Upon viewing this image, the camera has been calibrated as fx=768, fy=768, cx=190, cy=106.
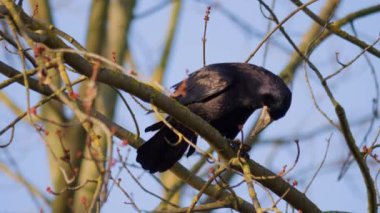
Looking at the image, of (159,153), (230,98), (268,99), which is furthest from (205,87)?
(159,153)

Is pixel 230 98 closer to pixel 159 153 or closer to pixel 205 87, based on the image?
pixel 205 87

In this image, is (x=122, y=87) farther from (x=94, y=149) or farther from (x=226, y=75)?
(x=226, y=75)

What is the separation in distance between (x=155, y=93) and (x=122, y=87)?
0.18 metres

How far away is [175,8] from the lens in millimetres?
10656

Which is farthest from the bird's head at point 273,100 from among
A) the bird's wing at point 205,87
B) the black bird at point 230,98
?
the bird's wing at point 205,87

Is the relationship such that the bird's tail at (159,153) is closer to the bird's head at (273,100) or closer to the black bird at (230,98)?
the black bird at (230,98)

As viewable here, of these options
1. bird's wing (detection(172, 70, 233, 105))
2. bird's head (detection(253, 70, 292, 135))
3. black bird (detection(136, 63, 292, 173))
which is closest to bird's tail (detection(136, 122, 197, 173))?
black bird (detection(136, 63, 292, 173))

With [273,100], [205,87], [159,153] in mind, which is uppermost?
[205,87]

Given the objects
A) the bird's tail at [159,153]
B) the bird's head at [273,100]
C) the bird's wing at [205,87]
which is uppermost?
the bird's wing at [205,87]

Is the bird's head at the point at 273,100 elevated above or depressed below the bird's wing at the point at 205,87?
below

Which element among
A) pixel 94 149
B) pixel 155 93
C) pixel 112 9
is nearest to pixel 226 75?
pixel 155 93

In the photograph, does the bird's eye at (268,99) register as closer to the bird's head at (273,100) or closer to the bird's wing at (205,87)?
the bird's head at (273,100)

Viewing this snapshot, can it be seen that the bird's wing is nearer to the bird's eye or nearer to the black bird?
the black bird

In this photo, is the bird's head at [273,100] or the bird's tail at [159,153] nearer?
the bird's tail at [159,153]
